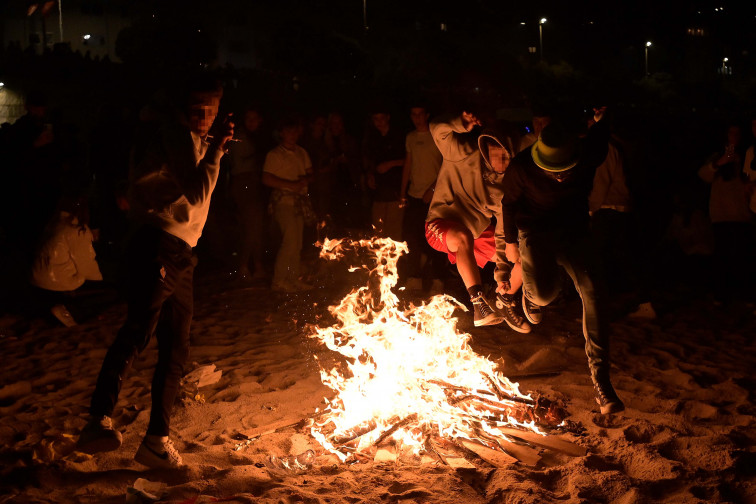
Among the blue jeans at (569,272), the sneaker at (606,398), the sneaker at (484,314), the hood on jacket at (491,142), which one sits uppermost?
the hood on jacket at (491,142)

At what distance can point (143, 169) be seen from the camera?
13.3 ft

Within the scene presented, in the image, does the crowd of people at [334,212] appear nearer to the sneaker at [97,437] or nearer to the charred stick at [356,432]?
the sneaker at [97,437]

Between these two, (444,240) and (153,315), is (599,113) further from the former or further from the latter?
(153,315)

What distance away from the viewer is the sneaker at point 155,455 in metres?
4.24

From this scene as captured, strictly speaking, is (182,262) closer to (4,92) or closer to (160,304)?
(160,304)

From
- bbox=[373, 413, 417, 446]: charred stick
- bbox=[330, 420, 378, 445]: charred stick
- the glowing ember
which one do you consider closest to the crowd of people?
the glowing ember

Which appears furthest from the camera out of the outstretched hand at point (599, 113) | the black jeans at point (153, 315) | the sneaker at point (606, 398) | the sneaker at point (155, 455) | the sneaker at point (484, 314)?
the sneaker at point (484, 314)

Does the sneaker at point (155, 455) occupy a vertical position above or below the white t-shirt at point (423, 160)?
below

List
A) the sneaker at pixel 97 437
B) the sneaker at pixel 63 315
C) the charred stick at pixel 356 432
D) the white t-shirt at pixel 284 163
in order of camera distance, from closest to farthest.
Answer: the sneaker at pixel 97 437, the charred stick at pixel 356 432, the sneaker at pixel 63 315, the white t-shirt at pixel 284 163

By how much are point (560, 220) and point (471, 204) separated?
1.52 m

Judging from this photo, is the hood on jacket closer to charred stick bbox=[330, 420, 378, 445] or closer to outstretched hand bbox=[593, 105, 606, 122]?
outstretched hand bbox=[593, 105, 606, 122]

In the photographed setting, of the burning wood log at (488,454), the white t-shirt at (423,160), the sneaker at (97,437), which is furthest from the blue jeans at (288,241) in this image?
the sneaker at (97,437)

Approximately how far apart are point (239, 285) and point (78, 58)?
741 inches

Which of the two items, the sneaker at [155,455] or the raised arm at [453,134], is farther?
the raised arm at [453,134]
